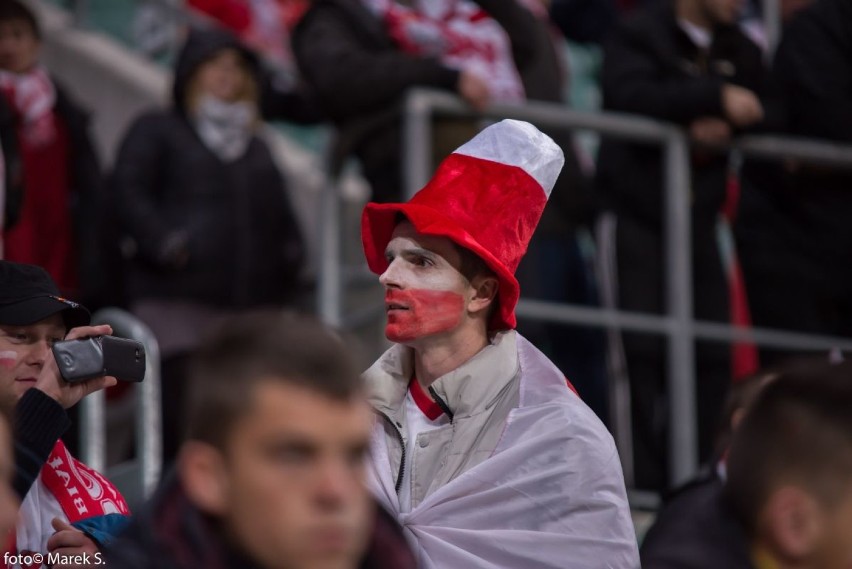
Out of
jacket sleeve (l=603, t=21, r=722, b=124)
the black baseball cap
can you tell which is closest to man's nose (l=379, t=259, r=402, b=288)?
the black baseball cap

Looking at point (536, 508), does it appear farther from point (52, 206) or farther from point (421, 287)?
point (52, 206)

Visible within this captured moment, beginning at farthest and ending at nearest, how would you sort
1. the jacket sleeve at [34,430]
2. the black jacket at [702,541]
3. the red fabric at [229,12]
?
1. the red fabric at [229,12]
2. the jacket sleeve at [34,430]
3. the black jacket at [702,541]

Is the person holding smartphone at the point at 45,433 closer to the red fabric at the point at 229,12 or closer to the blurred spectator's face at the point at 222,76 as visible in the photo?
the blurred spectator's face at the point at 222,76

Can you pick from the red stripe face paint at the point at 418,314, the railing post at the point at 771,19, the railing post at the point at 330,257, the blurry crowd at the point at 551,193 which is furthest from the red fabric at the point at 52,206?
the railing post at the point at 771,19

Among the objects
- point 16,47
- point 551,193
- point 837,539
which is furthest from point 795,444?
point 16,47

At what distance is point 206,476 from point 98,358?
127 centimetres

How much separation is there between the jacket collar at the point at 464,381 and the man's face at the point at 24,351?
818 millimetres

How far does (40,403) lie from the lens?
3.98m

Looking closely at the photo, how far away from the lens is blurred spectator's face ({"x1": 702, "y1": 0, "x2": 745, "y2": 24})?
7480 millimetres

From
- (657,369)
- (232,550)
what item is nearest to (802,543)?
(232,550)

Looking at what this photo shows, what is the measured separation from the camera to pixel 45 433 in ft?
13.0

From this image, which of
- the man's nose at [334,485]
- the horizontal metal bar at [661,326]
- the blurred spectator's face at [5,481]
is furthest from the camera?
the horizontal metal bar at [661,326]

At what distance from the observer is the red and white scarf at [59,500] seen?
4.04 meters

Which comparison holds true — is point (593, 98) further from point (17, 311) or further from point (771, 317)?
point (17, 311)
